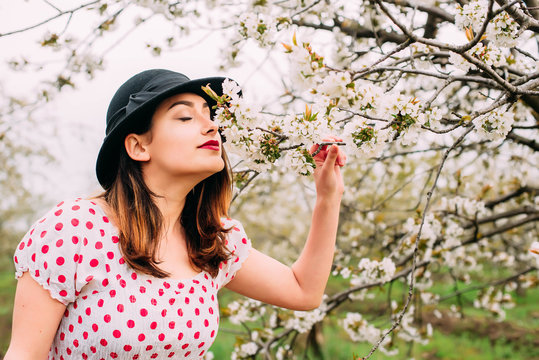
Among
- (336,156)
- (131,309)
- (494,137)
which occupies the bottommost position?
(131,309)

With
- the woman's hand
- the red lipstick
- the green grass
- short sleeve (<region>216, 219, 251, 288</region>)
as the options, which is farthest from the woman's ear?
the green grass

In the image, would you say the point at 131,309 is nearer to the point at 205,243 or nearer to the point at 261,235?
the point at 205,243

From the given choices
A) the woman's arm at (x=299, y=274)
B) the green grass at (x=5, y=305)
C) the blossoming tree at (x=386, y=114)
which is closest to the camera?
the blossoming tree at (x=386, y=114)

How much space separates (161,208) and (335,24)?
162 centimetres

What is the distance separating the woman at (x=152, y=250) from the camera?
4.10 feet

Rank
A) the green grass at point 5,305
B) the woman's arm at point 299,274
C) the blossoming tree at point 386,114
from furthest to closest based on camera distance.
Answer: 1. the green grass at point 5,305
2. the woman's arm at point 299,274
3. the blossoming tree at point 386,114

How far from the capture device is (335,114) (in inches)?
42.3

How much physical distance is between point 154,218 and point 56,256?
1.08ft

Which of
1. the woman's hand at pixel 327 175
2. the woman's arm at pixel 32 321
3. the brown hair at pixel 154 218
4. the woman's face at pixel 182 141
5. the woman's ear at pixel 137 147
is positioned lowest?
the woman's arm at pixel 32 321

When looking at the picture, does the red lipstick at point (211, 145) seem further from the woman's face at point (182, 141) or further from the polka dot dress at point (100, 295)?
the polka dot dress at point (100, 295)

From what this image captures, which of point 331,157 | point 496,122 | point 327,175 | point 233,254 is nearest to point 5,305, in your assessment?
point 233,254

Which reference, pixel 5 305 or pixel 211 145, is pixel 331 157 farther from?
pixel 5 305

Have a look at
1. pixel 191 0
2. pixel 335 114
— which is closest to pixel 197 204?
pixel 335 114

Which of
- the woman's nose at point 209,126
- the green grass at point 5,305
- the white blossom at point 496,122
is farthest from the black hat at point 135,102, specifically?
the green grass at point 5,305
